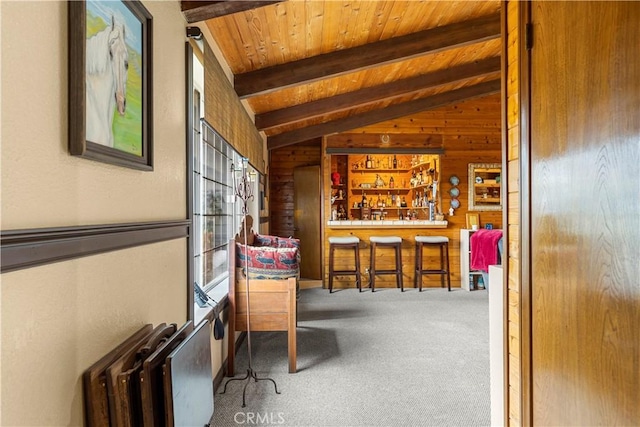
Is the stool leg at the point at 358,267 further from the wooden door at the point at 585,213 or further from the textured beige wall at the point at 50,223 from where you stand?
the textured beige wall at the point at 50,223

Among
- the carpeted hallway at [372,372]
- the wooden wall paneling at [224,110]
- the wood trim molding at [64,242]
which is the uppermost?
the wooden wall paneling at [224,110]

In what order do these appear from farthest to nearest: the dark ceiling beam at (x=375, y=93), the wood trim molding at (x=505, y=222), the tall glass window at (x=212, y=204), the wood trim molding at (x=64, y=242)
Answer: the dark ceiling beam at (x=375, y=93), the tall glass window at (x=212, y=204), the wood trim molding at (x=505, y=222), the wood trim molding at (x=64, y=242)

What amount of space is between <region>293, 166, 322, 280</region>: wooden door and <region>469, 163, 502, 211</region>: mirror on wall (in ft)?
8.80

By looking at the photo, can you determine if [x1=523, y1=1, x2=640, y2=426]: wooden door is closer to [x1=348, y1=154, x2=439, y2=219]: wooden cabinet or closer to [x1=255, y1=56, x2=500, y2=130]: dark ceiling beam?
[x1=255, y1=56, x2=500, y2=130]: dark ceiling beam

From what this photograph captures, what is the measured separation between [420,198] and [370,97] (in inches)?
104

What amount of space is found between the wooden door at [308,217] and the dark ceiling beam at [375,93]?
2.30 m

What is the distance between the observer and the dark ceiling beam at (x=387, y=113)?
18.7ft

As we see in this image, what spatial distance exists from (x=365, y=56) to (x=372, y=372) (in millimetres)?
2696

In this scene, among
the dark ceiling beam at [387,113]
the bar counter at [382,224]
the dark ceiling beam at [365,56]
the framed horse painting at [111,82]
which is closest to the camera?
the framed horse painting at [111,82]

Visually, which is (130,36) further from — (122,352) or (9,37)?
(122,352)

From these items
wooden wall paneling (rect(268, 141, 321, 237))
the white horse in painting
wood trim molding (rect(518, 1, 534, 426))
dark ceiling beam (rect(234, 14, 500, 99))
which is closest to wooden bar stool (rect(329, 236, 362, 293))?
wooden wall paneling (rect(268, 141, 321, 237))

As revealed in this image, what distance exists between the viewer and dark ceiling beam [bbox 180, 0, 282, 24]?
187 centimetres

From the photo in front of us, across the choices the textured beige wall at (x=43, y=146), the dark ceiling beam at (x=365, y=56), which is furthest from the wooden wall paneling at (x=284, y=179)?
the textured beige wall at (x=43, y=146)

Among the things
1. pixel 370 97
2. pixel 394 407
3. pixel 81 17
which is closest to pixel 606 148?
pixel 81 17
